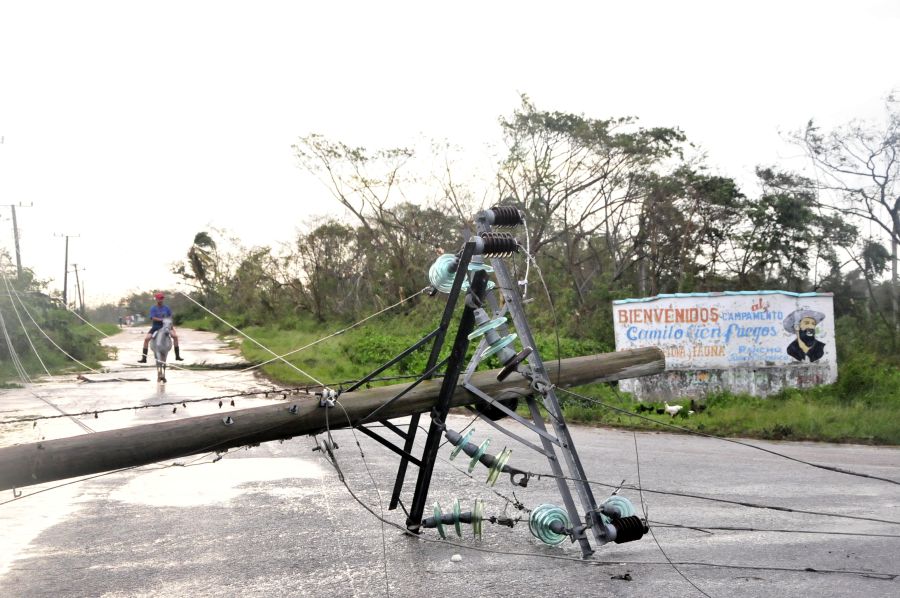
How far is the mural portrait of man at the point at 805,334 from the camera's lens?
16.1 metres

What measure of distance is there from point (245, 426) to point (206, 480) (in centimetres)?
468

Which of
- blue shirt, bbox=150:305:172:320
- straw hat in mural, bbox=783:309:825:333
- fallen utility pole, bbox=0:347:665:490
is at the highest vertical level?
blue shirt, bbox=150:305:172:320

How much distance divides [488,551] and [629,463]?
454 cm

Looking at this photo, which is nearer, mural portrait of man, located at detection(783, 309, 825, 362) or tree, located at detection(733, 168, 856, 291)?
mural portrait of man, located at detection(783, 309, 825, 362)

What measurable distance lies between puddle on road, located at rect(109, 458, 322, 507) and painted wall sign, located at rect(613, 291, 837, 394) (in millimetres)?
8302

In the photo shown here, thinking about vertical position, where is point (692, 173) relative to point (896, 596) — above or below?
above

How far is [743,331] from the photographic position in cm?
1633

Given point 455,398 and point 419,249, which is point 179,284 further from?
point 419,249

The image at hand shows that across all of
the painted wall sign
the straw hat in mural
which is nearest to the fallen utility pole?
the painted wall sign

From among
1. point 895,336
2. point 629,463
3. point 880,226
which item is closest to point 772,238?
point 880,226

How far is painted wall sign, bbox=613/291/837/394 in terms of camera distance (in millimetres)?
16094

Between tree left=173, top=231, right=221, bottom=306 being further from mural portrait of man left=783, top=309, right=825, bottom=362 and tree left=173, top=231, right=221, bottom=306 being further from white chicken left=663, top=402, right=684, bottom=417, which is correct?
mural portrait of man left=783, top=309, right=825, bottom=362

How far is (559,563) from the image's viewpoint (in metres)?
6.50

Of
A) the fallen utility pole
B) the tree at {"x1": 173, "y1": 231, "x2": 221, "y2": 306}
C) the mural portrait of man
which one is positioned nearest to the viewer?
the fallen utility pole
